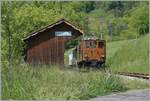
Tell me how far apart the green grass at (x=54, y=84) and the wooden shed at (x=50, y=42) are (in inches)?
689

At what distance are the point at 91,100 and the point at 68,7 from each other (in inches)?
1881

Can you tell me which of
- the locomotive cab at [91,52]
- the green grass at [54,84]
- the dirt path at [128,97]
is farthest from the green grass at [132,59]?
the dirt path at [128,97]

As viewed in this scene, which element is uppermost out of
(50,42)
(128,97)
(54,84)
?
(50,42)

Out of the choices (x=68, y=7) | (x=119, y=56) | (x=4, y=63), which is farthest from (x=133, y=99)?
(x=68, y=7)

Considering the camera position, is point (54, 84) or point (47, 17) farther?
point (47, 17)

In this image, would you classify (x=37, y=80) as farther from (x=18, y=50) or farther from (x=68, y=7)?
(x=68, y=7)

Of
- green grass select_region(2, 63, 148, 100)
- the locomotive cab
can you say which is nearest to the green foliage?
green grass select_region(2, 63, 148, 100)

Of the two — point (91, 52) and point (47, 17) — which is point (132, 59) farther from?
point (47, 17)

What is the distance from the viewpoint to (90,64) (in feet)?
136

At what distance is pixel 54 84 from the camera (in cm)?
1691

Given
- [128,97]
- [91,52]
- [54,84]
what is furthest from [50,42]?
[128,97]

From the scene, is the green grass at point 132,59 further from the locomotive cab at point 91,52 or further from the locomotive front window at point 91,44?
the locomotive front window at point 91,44

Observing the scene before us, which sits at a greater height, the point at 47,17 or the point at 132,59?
the point at 47,17

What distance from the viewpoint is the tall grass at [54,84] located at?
14.5 m
